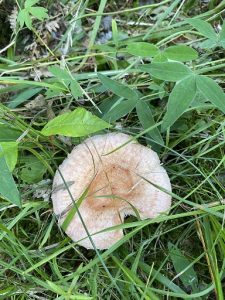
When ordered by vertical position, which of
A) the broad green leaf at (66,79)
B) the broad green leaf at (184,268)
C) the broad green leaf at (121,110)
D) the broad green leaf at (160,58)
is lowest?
the broad green leaf at (184,268)

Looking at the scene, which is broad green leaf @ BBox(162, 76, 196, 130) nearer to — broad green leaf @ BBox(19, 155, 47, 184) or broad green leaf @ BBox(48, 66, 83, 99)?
broad green leaf @ BBox(48, 66, 83, 99)

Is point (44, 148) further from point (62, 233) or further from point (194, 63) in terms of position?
point (194, 63)

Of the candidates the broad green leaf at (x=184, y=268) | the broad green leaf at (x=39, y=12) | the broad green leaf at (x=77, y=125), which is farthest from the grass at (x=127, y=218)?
the broad green leaf at (x=77, y=125)

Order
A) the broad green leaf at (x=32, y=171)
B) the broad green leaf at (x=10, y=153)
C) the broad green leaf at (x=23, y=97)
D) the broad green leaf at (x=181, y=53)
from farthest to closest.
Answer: the broad green leaf at (x=23, y=97) → the broad green leaf at (x=32, y=171) → the broad green leaf at (x=181, y=53) → the broad green leaf at (x=10, y=153)

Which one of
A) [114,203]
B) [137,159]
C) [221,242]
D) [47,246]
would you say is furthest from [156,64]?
[47,246]

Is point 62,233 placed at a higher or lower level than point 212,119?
lower

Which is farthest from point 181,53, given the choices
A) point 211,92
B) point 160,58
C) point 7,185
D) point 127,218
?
point 7,185

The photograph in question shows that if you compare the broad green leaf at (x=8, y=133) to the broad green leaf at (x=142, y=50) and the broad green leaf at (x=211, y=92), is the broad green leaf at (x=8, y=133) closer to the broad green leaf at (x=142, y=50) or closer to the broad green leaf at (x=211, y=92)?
the broad green leaf at (x=142, y=50)
